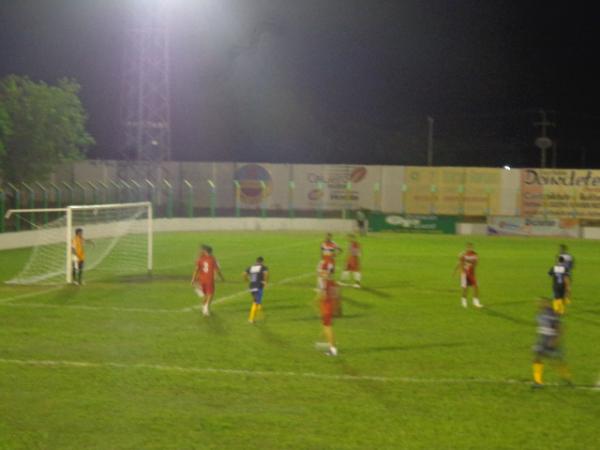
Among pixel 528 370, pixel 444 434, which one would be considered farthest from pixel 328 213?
pixel 444 434

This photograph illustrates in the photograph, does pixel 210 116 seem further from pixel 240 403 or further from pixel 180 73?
pixel 240 403

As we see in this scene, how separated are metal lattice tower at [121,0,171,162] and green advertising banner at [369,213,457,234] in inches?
622

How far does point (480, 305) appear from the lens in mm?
25359

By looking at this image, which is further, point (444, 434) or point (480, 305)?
point (480, 305)

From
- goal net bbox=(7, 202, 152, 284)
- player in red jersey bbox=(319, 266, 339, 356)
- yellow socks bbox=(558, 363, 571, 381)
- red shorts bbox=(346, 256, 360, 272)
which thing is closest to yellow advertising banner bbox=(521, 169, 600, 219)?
goal net bbox=(7, 202, 152, 284)

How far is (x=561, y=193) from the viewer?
64875mm

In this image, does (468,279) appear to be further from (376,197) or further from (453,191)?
(376,197)

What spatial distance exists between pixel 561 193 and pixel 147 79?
103 feet

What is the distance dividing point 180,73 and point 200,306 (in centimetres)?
5656

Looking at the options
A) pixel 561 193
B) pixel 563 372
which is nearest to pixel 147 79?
pixel 561 193

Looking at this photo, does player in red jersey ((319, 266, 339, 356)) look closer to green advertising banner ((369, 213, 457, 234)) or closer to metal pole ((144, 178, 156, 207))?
metal pole ((144, 178, 156, 207))

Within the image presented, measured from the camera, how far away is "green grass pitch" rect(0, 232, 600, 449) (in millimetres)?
12062

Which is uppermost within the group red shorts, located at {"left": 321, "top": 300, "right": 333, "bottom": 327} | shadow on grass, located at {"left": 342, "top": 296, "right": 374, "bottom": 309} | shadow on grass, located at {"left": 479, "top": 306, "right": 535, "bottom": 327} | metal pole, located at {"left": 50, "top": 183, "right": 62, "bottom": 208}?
metal pole, located at {"left": 50, "top": 183, "right": 62, "bottom": 208}

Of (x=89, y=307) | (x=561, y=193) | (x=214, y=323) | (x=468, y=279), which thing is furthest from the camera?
(x=561, y=193)
